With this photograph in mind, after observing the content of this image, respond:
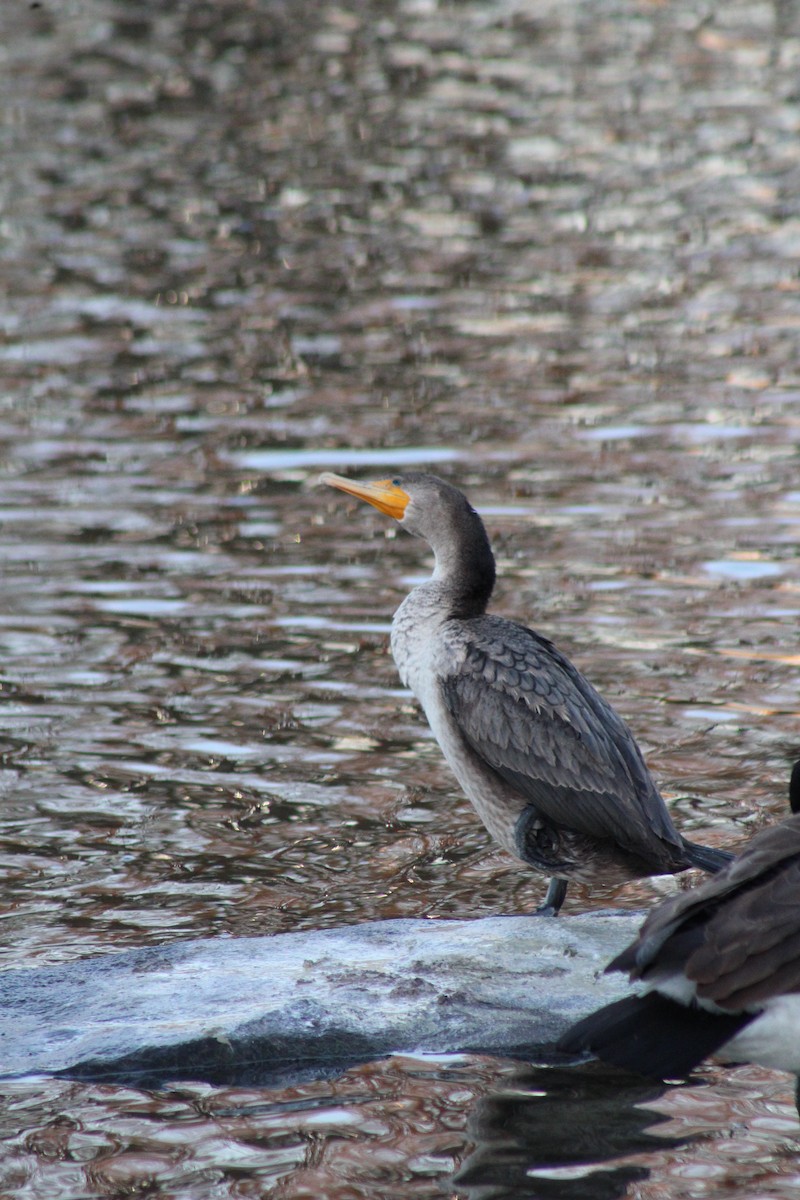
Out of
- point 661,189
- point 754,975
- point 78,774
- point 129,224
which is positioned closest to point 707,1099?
point 754,975

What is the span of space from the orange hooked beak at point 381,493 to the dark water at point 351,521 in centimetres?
129

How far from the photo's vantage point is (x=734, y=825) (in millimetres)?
7316

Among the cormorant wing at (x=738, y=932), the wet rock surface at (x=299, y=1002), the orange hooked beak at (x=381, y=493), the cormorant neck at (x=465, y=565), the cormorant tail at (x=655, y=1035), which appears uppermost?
the orange hooked beak at (x=381, y=493)

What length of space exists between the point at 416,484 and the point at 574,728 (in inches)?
48.3

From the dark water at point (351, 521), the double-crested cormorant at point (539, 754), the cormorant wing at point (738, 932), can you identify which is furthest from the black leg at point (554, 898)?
the cormorant wing at point (738, 932)

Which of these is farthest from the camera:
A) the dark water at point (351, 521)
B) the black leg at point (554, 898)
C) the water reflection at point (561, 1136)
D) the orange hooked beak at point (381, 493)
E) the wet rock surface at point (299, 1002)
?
the orange hooked beak at point (381, 493)

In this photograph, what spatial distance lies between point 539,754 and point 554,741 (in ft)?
0.23

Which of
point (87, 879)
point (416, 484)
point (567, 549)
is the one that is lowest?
point (87, 879)

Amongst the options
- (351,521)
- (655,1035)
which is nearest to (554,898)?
(655,1035)

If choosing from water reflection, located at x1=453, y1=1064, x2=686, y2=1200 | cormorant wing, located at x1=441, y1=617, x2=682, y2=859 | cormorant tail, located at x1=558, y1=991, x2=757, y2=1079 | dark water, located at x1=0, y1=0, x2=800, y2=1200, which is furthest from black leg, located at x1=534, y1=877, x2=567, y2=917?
cormorant tail, located at x1=558, y1=991, x2=757, y2=1079

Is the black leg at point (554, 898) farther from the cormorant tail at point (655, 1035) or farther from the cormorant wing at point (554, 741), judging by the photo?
the cormorant tail at point (655, 1035)

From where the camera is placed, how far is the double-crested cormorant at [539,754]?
19.8 feet

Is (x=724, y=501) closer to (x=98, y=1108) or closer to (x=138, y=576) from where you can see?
(x=138, y=576)

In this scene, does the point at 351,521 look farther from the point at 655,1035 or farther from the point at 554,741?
the point at 655,1035
